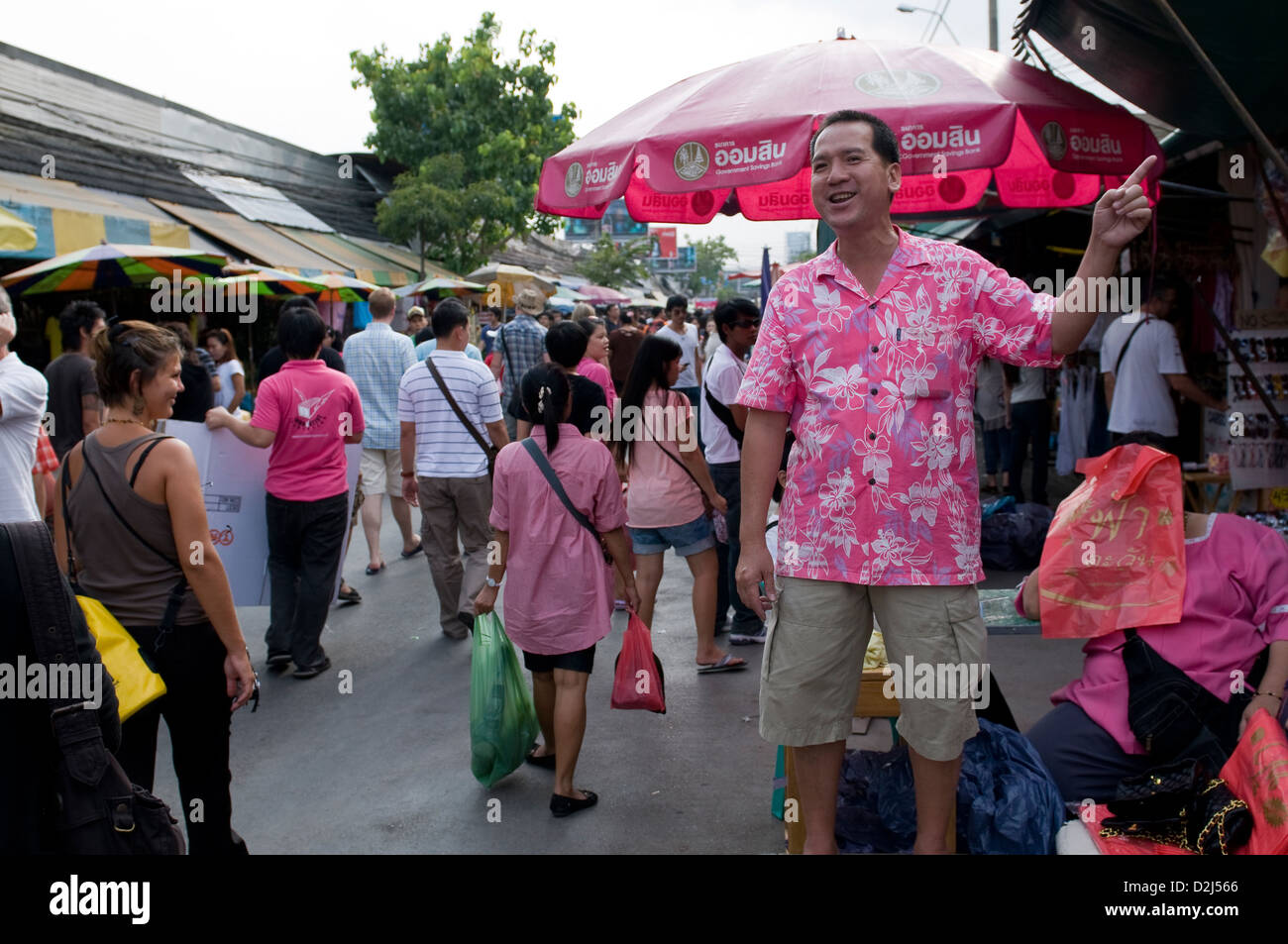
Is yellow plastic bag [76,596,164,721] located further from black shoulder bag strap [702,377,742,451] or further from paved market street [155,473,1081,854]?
black shoulder bag strap [702,377,742,451]

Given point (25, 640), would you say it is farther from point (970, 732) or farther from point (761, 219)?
point (761, 219)

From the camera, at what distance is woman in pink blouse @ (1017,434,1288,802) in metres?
3.35

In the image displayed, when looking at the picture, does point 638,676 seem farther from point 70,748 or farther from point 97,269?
point 97,269

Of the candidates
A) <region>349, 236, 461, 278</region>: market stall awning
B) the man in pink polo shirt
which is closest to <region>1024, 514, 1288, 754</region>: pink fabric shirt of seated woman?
the man in pink polo shirt

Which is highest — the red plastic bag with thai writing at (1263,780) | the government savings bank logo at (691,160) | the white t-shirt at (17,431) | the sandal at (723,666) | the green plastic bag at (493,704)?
the government savings bank logo at (691,160)

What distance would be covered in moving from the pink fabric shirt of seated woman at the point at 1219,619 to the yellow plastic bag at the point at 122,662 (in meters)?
2.92

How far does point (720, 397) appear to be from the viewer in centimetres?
588

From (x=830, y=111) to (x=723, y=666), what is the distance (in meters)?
2.96

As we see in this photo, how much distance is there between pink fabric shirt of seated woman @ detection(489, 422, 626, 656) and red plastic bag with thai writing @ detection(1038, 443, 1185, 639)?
1.69 meters

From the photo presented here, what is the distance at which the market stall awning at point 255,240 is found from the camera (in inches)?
603

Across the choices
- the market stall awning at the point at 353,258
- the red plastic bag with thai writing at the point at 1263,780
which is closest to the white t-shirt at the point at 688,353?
the red plastic bag with thai writing at the point at 1263,780

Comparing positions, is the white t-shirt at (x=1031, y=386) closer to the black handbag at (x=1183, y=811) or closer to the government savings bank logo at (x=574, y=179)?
the government savings bank logo at (x=574, y=179)

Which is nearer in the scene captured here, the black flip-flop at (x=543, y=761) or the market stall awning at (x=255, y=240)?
the black flip-flop at (x=543, y=761)

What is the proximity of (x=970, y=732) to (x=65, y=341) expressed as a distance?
5.63m
